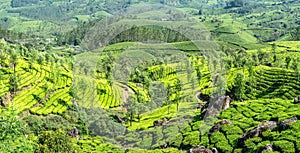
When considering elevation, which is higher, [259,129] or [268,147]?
[259,129]

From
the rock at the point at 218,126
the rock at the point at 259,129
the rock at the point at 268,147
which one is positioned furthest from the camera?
the rock at the point at 218,126

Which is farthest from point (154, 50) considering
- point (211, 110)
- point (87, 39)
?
point (87, 39)

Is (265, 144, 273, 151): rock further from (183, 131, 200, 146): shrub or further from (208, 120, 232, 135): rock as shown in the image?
(183, 131, 200, 146): shrub

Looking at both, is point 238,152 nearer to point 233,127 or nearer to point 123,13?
point 233,127

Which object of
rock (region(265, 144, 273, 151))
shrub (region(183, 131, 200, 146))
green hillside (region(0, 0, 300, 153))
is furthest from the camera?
shrub (region(183, 131, 200, 146))

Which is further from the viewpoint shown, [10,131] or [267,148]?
[267,148]

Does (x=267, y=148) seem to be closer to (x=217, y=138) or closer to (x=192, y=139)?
(x=217, y=138)

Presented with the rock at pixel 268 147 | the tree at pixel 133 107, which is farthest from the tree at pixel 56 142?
the rock at pixel 268 147

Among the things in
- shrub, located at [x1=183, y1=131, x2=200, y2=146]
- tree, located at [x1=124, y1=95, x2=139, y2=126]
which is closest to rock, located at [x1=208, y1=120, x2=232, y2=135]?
shrub, located at [x1=183, y1=131, x2=200, y2=146]

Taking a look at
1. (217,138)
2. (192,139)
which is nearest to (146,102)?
(192,139)

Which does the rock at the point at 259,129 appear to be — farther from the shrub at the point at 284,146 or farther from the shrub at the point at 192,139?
the shrub at the point at 192,139

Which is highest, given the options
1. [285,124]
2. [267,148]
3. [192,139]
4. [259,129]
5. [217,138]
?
[285,124]

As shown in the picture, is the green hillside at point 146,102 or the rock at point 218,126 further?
the rock at point 218,126
